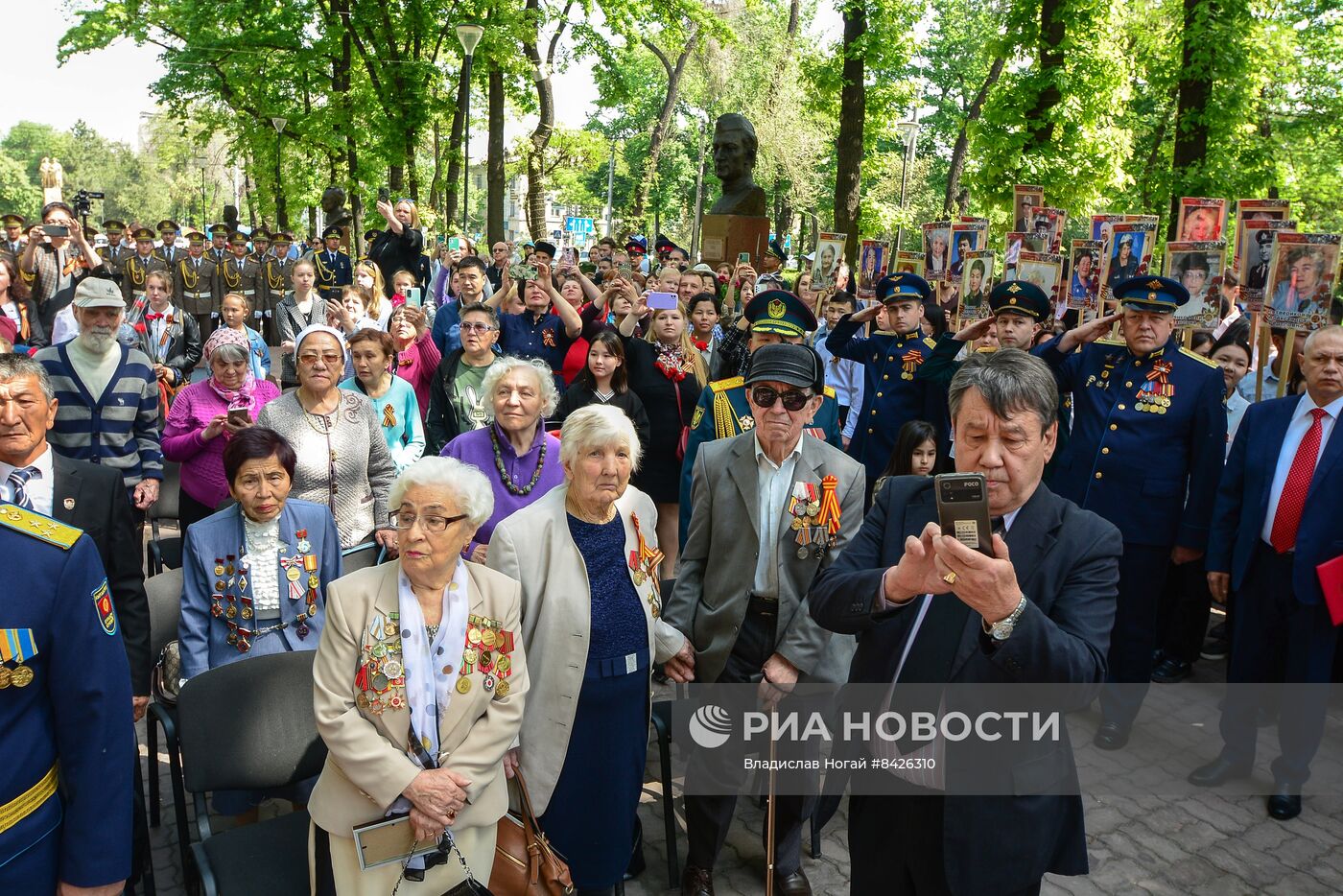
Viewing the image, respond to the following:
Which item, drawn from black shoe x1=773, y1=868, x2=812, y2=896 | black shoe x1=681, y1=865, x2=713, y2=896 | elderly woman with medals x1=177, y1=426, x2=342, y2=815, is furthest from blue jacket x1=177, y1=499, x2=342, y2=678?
black shoe x1=773, y1=868, x2=812, y2=896

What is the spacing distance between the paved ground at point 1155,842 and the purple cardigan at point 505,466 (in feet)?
4.79

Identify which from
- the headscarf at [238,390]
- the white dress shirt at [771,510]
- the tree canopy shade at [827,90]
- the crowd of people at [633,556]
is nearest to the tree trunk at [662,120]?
the tree canopy shade at [827,90]

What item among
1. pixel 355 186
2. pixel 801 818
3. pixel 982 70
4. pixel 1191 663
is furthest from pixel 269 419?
pixel 982 70

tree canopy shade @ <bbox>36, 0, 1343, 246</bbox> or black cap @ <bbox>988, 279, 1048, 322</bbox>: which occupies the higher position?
tree canopy shade @ <bbox>36, 0, 1343, 246</bbox>

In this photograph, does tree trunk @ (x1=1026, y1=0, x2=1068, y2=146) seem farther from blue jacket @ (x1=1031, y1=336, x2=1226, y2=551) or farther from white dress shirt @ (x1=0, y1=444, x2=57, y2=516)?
white dress shirt @ (x1=0, y1=444, x2=57, y2=516)

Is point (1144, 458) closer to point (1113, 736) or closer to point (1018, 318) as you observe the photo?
point (1018, 318)

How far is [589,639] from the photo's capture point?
3480mm

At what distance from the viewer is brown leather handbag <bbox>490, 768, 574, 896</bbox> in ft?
10.1

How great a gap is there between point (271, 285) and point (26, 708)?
17.1 meters

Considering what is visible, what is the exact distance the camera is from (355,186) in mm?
25047

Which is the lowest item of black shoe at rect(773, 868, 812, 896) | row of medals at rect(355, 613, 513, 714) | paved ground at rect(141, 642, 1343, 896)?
paved ground at rect(141, 642, 1343, 896)

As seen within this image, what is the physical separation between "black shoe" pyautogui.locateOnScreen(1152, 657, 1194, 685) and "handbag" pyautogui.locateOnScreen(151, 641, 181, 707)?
5429mm

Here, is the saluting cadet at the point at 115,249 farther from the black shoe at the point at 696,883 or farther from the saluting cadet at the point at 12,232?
the black shoe at the point at 696,883

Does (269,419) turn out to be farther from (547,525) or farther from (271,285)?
(271,285)
